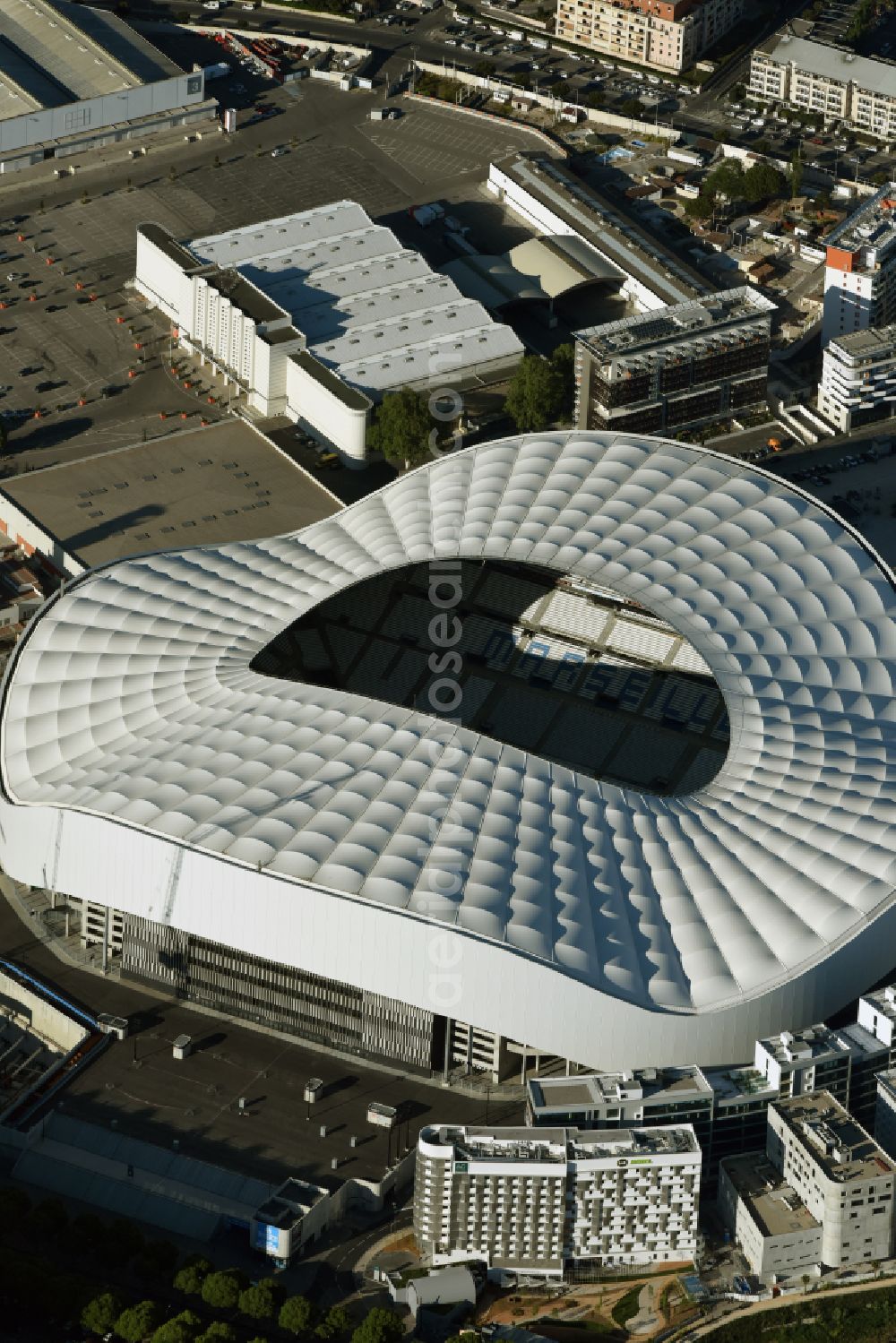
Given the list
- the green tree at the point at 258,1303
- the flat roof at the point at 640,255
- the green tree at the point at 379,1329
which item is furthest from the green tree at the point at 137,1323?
the flat roof at the point at 640,255

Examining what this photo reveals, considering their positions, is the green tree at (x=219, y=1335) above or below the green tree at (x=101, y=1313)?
above

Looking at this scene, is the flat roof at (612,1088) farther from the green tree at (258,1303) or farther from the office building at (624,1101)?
the green tree at (258,1303)

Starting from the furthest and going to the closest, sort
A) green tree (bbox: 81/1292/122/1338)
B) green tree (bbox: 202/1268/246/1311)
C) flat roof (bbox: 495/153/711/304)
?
flat roof (bbox: 495/153/711/304) → green tree (bbox: 202/1268/246/1311) → green tree (bbox: 81/1292/122/1338)

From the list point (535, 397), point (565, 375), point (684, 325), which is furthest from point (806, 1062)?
point (684, 325)

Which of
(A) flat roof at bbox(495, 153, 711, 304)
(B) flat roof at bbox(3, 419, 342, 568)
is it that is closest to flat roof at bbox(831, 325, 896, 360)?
(A) flat roof at bbox(495, 153, 711, 304)

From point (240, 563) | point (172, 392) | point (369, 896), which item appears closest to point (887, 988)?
point (369, 896)

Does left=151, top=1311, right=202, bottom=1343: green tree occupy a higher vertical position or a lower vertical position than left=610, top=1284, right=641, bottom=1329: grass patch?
higher

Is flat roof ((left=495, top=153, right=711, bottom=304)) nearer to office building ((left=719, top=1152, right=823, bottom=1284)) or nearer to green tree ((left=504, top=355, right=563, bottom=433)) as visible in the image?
green tree ((left=504, top=355, right=563, bottom=433))
